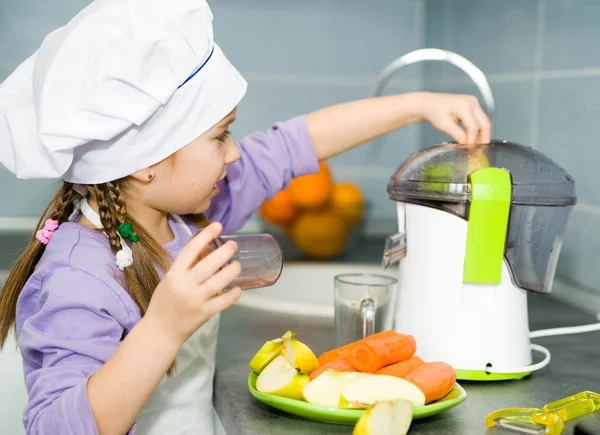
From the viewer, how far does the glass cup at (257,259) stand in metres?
0.76

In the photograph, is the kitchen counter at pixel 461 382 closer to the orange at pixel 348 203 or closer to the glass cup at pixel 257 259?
the glass cup at pixel 257 259

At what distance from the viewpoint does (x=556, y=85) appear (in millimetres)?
1172

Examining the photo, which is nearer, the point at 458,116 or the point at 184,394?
the point at 184,394

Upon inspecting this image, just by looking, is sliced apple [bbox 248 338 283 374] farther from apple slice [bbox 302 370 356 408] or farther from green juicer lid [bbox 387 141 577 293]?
green juicer lid [bbox 387 141 577 293]

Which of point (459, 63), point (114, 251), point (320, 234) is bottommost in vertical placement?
point (320, 234)

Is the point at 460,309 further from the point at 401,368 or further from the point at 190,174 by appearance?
the point at 190,174

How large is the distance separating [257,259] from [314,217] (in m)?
0.79

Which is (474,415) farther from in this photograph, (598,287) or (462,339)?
(598,287)

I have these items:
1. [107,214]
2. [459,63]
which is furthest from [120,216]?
[459,63]

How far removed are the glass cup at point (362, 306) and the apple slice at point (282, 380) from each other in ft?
0.64

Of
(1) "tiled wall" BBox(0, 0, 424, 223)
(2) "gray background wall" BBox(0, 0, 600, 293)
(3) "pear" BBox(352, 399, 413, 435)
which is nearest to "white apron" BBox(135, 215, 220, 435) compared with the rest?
(3) "pear" BBox(352, 399, 413, 435)

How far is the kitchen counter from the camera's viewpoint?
2.28 feet

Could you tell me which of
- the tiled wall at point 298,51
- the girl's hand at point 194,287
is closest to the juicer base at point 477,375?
the girl's hand at point 194,287

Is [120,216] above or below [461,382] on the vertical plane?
Result: above
